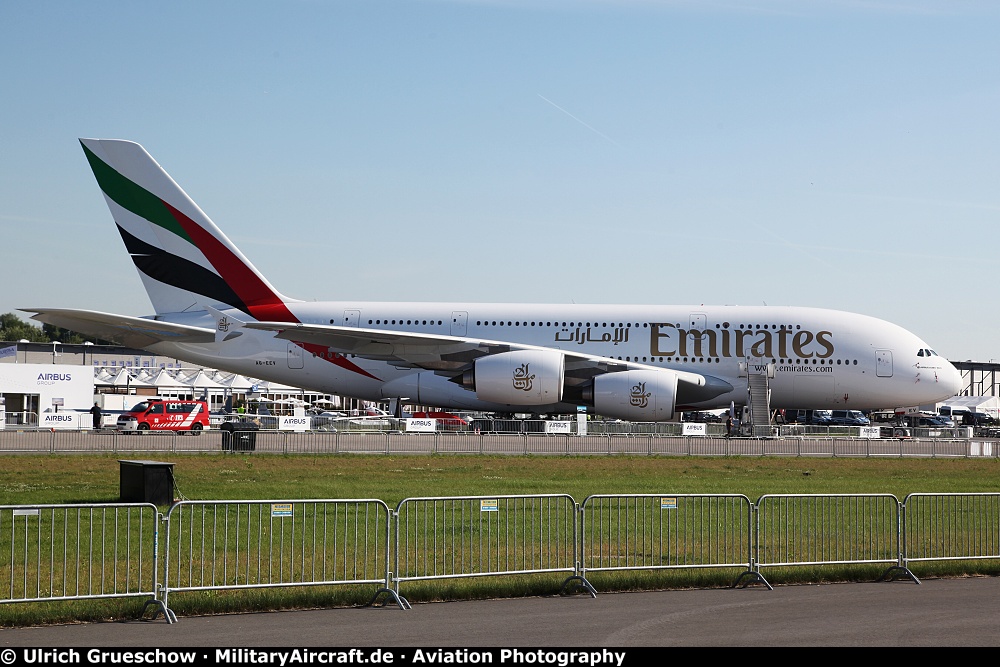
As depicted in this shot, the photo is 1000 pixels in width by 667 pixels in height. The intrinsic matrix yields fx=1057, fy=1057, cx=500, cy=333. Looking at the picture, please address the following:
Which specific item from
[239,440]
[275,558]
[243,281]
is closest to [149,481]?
[275,558]

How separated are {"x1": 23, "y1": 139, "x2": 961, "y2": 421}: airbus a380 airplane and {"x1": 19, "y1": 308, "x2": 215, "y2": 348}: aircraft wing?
0.09 metres

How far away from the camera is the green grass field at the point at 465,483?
10.4 m

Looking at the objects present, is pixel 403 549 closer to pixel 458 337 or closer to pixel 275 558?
pixel 275 558

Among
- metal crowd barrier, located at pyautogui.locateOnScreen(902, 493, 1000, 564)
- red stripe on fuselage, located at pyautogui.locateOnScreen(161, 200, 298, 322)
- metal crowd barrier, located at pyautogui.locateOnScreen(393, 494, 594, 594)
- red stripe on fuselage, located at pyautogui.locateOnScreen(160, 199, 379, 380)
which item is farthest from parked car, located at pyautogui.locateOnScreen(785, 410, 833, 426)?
metal crowd barrier, located at pyautogui.locateOnScreen(393, 494, 594, 594)

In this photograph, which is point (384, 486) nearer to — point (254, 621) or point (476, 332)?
point (254, 621)

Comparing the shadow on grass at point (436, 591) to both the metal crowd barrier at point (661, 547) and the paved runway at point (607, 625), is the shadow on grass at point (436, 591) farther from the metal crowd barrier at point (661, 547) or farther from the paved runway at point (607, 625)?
the paved runway at point (607, 625)

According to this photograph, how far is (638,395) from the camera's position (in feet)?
120

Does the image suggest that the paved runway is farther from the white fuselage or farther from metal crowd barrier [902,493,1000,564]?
the white fuselage

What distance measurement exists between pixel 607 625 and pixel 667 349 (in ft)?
98.3

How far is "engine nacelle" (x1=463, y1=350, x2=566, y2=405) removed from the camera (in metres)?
36.2

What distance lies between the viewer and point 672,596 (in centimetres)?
1094

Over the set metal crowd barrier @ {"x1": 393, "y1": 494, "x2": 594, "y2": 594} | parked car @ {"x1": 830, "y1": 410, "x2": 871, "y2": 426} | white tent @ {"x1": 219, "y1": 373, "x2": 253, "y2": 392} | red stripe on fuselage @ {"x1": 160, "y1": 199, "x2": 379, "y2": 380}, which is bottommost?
parked car @ {"x1": 830, "y1": 410, "x2": 871, "y2": 426}

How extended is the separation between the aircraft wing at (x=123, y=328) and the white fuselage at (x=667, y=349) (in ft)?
2.31

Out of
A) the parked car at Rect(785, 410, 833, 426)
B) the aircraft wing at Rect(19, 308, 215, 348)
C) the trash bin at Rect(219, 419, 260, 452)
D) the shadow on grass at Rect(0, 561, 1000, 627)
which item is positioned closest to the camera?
the shadow on grass at Rect(0, 561, 1000, 627)
